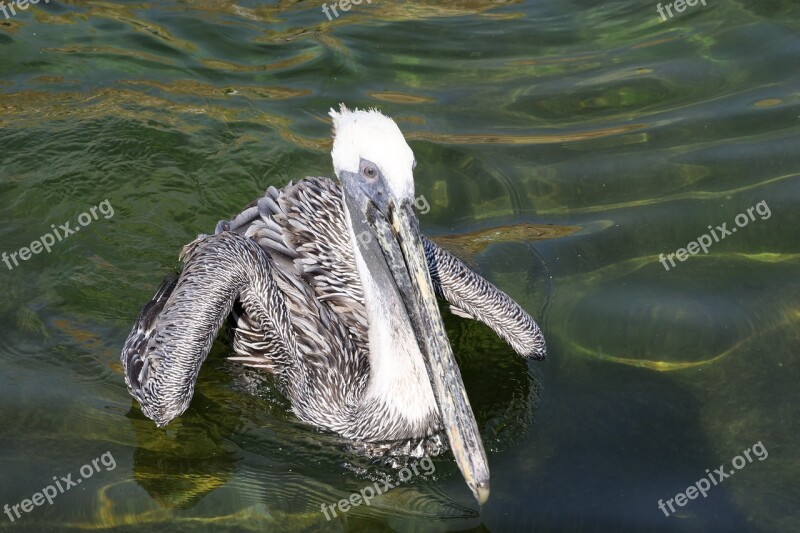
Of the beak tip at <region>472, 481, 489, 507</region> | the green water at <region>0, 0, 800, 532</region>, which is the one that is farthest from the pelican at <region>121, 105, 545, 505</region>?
the green water at <region>0, 0, 800, 532</region>

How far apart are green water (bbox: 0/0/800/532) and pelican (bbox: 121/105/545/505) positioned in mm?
316

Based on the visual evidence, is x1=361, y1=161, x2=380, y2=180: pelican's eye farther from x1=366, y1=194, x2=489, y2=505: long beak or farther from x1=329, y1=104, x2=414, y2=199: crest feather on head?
x1=366, y1=194, x2=489, y2=505: long beak

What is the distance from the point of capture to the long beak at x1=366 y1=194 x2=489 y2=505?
5277 mm

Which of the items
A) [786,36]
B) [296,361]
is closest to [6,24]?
[296,361]

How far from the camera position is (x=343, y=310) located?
6699 mm

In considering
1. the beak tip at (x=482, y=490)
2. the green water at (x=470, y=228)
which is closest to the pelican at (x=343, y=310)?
the beak tip at (x=482, y=490)

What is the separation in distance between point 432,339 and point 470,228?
2.94 meters

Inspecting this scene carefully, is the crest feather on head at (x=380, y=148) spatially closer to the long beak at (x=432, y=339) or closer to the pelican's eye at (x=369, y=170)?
the pelican's eye at (x=369, y=170)

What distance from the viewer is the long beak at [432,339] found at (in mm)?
5277

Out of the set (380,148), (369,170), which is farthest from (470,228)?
(380,148)

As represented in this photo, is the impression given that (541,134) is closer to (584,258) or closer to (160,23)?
(584,258)

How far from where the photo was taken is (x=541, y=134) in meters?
9.28

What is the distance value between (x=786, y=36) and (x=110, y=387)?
23.7ft

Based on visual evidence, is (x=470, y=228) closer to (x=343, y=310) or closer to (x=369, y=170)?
(x=343, y=310)
